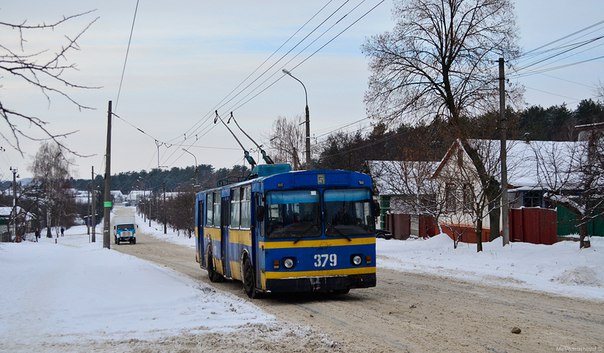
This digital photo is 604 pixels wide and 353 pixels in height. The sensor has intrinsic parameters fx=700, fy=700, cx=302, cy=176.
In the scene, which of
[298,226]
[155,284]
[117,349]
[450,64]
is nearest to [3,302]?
[155,284]

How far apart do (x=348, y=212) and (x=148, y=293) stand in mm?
4519

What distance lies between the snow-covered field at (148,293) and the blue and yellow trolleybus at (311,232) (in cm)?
114

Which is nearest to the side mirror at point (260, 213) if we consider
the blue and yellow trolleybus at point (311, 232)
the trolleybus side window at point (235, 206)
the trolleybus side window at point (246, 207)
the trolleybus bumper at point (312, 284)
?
the blue and yellow trolleybus at point (311, 232)

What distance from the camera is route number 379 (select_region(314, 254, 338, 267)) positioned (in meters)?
14.6

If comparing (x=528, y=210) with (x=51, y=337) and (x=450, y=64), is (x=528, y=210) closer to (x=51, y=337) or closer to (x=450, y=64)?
(x=450, y=64)

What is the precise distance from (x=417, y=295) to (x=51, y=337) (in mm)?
8162

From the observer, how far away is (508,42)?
3019 cm

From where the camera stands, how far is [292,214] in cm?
1488

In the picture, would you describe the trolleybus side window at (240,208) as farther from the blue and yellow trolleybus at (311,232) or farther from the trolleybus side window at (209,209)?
the trolleybus side window at (209,209)

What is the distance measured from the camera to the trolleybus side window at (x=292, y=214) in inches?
580

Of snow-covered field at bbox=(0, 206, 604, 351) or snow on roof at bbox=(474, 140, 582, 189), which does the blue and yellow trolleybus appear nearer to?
snow-covered field at bbox=(0, 206, 604, 351)

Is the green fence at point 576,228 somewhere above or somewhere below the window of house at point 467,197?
below

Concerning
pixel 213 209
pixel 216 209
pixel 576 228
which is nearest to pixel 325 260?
pixel 216 209

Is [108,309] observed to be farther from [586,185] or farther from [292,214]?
[586,185]
